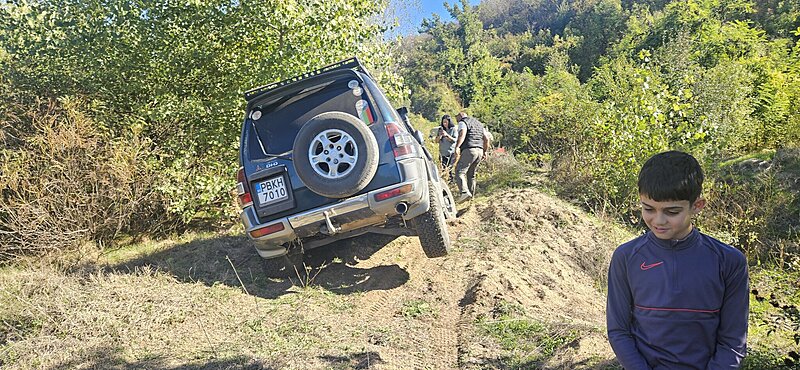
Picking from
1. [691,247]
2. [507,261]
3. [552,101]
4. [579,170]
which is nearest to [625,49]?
[552,101]

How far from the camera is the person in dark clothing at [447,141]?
927 cm

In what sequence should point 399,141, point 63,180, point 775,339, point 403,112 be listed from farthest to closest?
point 63,180 < point 403,112 < point 399,141 < point 775,339

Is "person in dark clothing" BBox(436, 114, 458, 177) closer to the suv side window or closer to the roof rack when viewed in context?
the roof rack

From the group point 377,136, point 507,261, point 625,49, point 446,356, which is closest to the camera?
point 446,356

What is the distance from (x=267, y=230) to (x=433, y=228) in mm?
1612

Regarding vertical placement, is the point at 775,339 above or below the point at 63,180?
below

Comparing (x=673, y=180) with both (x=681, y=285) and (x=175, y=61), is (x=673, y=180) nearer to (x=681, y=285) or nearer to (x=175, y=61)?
(x=681, y=285)

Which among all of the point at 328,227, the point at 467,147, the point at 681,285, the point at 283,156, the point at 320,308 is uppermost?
the point at 283,156

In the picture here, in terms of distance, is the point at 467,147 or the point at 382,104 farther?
the point at 467,147

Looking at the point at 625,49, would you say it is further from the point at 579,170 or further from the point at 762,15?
the point at 579,170

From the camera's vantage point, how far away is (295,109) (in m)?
5.29

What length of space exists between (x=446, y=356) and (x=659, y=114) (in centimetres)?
613

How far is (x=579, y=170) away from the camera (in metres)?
Result: 10.7

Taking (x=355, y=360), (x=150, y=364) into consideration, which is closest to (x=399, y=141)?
(x=355, y=360)
